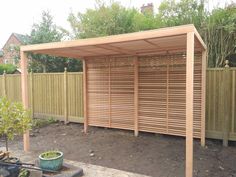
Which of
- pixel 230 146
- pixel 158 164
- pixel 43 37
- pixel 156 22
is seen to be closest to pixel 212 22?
pixel 156 22

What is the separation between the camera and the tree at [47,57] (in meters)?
9.95

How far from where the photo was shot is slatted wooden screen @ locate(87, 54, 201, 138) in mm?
5230

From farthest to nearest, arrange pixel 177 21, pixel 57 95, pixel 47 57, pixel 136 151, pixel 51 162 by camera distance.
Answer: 1. pixel 47 57
2. pixel 57 95
3. pixel 177 21
4. pixel 136 151
5. pixel 51 162

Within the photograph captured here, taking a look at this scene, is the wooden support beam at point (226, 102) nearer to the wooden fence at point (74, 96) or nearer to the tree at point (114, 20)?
the wooden fence at point (74, 96)

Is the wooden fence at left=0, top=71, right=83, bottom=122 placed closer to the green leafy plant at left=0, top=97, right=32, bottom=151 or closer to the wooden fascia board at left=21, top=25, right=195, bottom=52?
the wooden fascia board at left=21, top=25, right=195, bottom=52

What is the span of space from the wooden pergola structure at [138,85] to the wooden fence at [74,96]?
1.11 feet

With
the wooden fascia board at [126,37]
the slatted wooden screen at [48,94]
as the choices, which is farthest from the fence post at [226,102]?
the slatted wooden screen at [48,94]

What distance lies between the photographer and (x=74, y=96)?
7164 mm

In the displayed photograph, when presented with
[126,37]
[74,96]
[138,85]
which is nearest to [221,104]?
[138,85]

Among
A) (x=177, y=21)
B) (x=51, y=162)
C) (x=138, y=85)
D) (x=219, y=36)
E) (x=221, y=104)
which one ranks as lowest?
(x=51, y=162)

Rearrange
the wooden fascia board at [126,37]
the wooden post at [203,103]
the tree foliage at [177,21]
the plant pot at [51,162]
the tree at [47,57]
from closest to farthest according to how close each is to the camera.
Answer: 1. the wooden fascia board at [126,37]
2. the plant pot at [51,162]
3. the wooden post at [203,103]
4. the tree foliage at [177,21]
5. the tree at [47,57]

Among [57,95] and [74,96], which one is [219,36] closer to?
[74,96]

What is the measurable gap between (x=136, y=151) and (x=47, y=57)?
22.7ft

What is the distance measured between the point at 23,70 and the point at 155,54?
3.12 m
